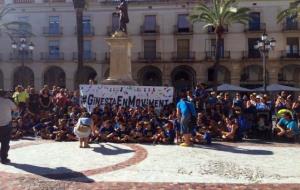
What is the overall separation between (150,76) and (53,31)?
11736mm

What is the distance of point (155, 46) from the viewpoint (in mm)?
51219

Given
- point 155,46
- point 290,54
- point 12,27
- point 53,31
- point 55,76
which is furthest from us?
point 55,76

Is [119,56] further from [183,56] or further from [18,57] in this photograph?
[18,57]

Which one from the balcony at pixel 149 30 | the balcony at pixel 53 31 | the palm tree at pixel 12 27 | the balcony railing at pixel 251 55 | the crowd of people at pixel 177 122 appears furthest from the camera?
the balcony at pixel 53 31

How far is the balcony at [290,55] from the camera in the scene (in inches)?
1924

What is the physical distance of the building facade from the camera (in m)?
49.7

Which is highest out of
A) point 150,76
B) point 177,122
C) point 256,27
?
point 256,27

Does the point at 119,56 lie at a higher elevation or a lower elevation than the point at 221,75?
lower

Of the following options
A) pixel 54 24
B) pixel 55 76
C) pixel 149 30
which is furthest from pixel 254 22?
pixel 55 76

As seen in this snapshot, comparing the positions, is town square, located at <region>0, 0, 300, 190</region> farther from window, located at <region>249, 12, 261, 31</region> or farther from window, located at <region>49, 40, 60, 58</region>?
window, located at <region>49, 40, 60, 58</region>

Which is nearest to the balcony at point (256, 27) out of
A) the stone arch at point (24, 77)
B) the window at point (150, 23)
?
the window at point (150, 23)

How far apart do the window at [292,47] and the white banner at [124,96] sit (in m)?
34.5

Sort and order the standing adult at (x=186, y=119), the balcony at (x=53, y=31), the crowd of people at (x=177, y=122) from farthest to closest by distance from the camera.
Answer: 1. the balcony at (x=53, y=31)
2. the crowd of people at (x=177, y=122)
3. the standing adult at (x=186, y=119)

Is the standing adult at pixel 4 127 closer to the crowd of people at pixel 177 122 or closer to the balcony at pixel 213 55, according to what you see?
the crowd of people at pixel 177 122
